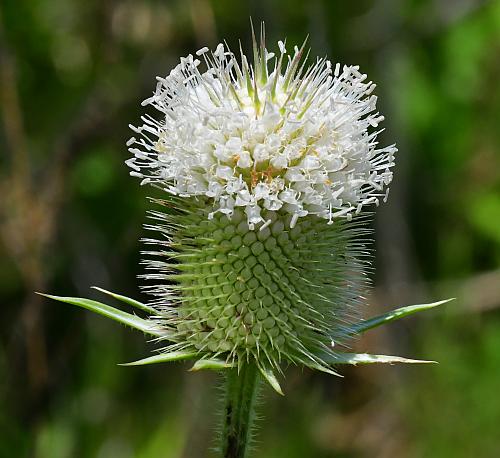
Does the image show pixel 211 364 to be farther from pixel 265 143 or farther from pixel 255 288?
pixel 265 143

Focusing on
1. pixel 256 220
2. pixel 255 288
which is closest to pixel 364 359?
pixel 255 288

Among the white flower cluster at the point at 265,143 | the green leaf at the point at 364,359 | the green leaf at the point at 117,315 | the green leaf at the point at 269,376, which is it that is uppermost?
the white flower cluster at the point at 265,143

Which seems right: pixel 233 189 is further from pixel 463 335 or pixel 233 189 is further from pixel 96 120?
pixel 463 335

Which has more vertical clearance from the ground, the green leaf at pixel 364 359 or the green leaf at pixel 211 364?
the green leaf at pixel 364 359

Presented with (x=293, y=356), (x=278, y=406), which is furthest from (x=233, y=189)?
(x=278, y=406)

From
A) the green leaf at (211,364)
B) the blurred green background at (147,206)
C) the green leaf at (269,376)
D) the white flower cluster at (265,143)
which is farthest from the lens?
the blurred green background at (147,206)

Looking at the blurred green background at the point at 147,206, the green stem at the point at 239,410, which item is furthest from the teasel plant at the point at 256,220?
the blurred green background at the point at 147,206

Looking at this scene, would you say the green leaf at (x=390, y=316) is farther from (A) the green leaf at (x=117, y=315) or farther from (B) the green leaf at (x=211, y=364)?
(A) the green leaf at (x=117, y=315)
